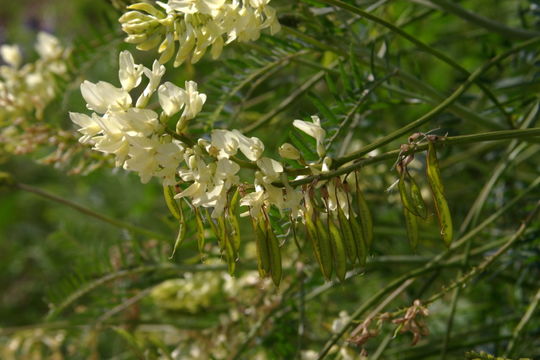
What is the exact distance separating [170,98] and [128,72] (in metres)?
0.04

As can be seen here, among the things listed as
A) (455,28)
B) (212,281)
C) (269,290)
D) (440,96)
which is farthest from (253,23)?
(455,28)

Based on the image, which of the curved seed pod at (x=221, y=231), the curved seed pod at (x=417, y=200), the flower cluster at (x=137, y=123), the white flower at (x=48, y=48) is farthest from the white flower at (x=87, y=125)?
the white flower at (x=48, y=48)

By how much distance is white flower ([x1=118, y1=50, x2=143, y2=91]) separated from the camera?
49 centimetres

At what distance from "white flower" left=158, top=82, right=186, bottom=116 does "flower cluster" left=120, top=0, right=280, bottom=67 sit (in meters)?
0.03

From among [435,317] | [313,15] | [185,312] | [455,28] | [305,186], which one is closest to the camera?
[305,186]

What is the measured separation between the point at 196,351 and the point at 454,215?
45 centimetres

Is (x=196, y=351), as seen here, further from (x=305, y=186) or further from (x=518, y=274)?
(x=305, y=186)

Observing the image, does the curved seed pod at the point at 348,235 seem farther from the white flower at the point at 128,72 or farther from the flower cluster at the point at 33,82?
the flower cluster at the point at 33,82

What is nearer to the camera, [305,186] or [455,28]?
[305,186]

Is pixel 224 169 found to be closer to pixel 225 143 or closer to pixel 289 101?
pixel 225 143

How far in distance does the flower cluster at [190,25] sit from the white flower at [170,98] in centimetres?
3

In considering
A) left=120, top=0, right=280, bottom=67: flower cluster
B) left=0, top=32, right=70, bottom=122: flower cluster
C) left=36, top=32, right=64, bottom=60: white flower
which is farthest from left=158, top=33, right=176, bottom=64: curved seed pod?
left=36, top=32, right=64, bottom=60: white flower

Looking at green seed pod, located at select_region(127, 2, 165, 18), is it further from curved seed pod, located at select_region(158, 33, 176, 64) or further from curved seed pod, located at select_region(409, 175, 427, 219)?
curved seed pod, located at select_region(409, 175, 427, 219)

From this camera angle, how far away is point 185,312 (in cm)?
111
